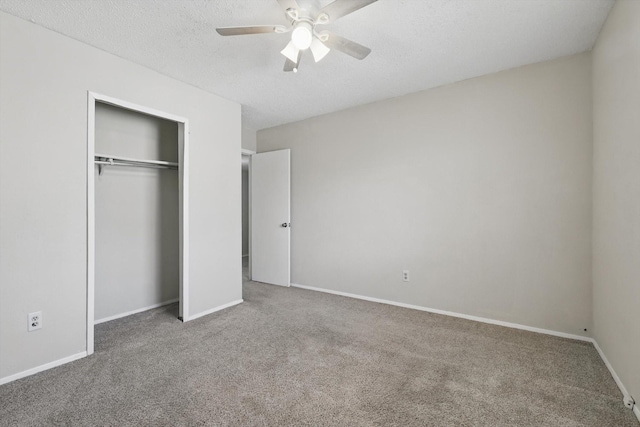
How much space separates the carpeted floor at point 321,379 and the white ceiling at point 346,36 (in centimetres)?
249

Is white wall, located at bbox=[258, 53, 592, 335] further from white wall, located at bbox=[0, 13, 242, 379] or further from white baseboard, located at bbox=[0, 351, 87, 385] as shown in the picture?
white baseboard, located at bbox=[0, 351, 87, 385]

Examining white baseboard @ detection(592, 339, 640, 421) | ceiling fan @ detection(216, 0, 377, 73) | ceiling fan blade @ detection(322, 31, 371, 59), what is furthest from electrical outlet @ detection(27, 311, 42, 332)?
white baseboard @ detection(592, 339, 640, 421)

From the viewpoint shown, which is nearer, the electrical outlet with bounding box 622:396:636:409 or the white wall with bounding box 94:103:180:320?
the electrical outlet with bounding box 622:396:636:409

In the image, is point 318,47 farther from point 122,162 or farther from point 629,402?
point 629,402

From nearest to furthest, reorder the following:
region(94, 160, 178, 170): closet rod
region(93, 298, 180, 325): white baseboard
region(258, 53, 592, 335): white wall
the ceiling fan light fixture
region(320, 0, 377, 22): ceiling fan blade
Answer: region(320, 0, 377, 22): ceiling fan blade, the ceiling fan light fixture, region(258, 53, 592, 335): white wall, region(94, 160, 178, 170): closet rod, region(93, 298, 180, 325): white baseboard

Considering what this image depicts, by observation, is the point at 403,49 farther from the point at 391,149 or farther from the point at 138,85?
the point at 138,85

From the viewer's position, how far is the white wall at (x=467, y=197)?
257 cm

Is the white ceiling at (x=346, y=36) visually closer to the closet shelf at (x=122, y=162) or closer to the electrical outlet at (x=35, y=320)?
the closet shelf at (x=122, y=162)

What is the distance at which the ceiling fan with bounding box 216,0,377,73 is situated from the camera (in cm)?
167

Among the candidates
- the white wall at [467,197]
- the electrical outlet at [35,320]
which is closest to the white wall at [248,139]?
the white wall at [467,197]

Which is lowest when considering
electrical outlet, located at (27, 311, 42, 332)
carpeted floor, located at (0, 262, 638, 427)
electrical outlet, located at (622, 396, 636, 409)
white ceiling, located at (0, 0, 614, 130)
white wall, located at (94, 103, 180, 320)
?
carpeted floor, located at (0, 262, 638, 427)

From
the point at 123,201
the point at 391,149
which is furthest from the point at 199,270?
the point at 391,149

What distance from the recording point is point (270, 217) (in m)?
4.56

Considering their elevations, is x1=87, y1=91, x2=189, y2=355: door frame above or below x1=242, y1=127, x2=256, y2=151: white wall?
below
